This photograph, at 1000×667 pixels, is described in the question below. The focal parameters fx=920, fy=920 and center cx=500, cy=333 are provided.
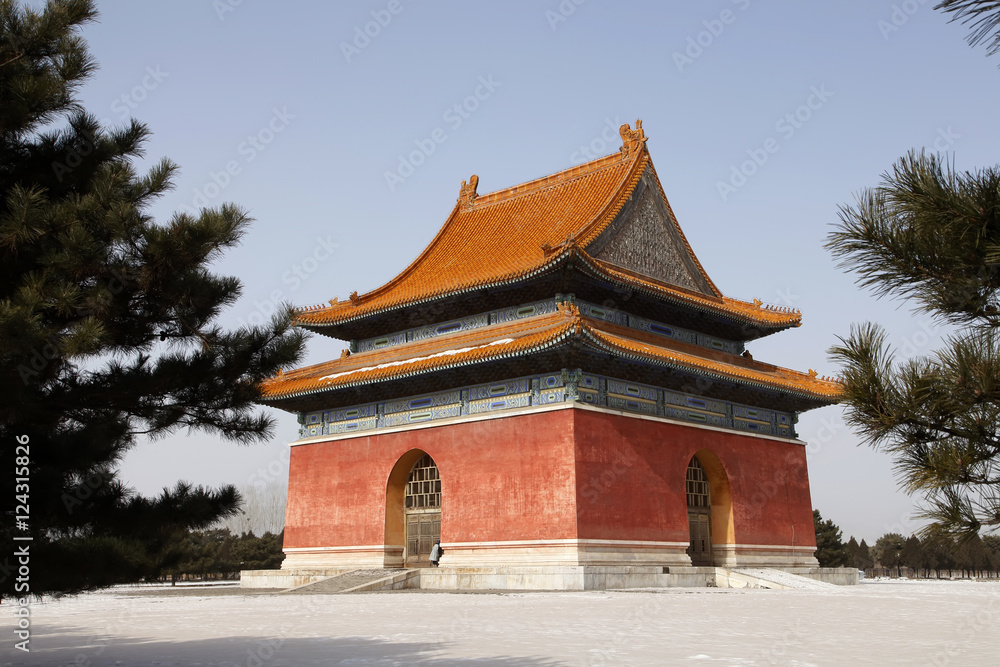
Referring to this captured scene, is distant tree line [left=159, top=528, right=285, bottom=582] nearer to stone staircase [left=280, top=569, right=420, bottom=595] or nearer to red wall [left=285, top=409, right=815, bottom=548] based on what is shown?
red wall [left=285, top=409, right=815, bottom=548]

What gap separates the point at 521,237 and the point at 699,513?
8755 mm

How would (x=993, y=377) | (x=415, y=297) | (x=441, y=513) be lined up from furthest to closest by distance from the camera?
(x=415, y=297) < (x=441, y=513) < (x=993, y=377)

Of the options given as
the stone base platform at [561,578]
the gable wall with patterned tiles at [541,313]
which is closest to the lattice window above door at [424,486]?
the stone base platform at [561,578]

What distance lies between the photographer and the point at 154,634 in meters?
10.6

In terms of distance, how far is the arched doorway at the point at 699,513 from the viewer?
2298 cm

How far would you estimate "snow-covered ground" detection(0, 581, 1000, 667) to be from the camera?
7.98 meters

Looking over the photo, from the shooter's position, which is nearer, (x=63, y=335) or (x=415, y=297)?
Answer: (x=63, y=335)

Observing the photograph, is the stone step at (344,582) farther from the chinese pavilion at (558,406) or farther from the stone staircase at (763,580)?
the stone staircase at (763,580)

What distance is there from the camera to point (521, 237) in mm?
25484

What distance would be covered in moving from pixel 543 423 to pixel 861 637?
36.6 feet

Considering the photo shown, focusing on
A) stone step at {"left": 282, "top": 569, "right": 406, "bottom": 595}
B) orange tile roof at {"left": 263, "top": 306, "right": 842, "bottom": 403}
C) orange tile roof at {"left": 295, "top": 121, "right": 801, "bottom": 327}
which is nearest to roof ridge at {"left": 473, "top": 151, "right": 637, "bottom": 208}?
orange tile roof at {"left": 295, "top": 121, "right": 801, "bottom": 327}

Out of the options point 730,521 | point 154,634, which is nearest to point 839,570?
point 730,521

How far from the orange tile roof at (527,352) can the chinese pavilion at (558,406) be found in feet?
0.24

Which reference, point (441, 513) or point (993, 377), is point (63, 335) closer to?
point (993, 377)
